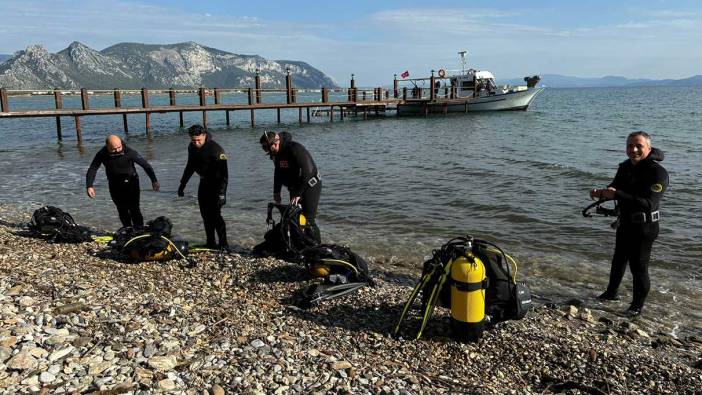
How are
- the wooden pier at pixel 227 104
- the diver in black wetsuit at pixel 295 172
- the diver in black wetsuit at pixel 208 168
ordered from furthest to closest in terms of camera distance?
the wooden pier at pixel 227 104, the diver in black wetsuit at pixel 208 168, the diver in black wetsuit at pixel 295 172

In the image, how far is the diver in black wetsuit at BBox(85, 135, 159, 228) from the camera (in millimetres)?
7840

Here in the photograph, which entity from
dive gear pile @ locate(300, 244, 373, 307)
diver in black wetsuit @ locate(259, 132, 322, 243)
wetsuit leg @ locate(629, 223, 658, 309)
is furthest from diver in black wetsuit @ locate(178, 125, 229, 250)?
wetsuit leg @ locate(629, 223, 658, 309)

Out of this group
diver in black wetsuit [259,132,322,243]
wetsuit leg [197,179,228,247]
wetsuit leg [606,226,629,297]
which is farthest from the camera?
wetsuit leg [197,179,228,247]

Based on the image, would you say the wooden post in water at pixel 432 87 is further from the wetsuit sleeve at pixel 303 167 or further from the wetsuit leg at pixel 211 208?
the wetsuit sleeve at pixel 303 167

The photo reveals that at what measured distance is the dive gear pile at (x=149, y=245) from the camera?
275 inches

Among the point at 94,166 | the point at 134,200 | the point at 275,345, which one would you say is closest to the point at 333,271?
the point at 275,345

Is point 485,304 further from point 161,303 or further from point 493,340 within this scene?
point 161,303

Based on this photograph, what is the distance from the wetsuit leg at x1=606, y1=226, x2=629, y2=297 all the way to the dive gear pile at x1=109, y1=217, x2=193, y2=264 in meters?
5.54

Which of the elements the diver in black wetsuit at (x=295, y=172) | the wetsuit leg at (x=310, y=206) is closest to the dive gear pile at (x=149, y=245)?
the diver in black wetsuit at (x=295, y=172)

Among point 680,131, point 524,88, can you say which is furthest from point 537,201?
point 524,88

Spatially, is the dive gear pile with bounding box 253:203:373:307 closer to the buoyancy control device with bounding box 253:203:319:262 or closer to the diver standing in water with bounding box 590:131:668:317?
the buoyancy control device with bounding box 253:203:319:262

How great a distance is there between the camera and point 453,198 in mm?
13195

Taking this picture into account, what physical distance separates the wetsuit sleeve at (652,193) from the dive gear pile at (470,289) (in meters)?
1.80

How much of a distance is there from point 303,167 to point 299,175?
5.2 inches
